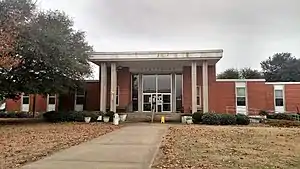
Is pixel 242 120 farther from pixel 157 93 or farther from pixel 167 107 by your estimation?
pixel 157 93

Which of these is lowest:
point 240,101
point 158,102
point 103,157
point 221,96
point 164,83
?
point 103,157

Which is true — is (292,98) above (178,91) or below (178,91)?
below

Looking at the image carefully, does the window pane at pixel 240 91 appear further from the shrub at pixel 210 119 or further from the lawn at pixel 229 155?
the lawn at pixel 229 155

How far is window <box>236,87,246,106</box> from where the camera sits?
30766 millimetres

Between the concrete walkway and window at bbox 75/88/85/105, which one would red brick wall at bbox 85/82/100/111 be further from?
the concrete walkway

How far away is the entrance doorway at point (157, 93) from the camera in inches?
1230

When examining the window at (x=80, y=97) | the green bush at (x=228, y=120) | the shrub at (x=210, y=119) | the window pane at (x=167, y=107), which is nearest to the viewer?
the shrub at (x=210, y=119)

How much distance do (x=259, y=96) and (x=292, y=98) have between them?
11.2ft

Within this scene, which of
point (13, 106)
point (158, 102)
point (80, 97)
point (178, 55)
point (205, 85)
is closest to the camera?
point (178, 55)

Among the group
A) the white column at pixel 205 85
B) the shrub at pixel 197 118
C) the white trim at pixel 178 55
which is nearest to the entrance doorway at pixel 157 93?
the white column at pixel 205 85

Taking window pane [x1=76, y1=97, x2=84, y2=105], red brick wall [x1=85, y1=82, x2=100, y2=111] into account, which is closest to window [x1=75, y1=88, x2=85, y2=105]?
window pane [x1=76, y1=97, x2=84, y2=105]

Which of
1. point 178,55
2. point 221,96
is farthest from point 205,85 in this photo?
point 221,96

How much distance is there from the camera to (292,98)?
31.5m

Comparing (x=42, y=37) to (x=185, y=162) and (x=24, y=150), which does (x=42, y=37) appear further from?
(x=185, y=162)
